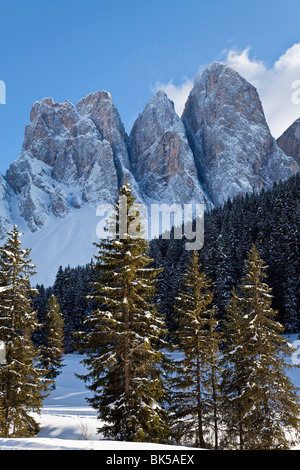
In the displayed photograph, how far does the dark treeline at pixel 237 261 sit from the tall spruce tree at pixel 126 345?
2601cm

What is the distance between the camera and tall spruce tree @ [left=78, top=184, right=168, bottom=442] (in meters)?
11.0

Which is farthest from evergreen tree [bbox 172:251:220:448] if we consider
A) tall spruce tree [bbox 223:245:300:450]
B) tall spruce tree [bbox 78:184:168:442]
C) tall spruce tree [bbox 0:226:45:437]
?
tall spruce tree [bbox 0:226:45:437]

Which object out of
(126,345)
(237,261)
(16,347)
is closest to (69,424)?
(16,347)

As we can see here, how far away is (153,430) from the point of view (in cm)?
1148

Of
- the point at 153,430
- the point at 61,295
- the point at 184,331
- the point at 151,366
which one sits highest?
the point at 61,295

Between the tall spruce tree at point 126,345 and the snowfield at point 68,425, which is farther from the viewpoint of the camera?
→ the tall spruce tree at point 126,345

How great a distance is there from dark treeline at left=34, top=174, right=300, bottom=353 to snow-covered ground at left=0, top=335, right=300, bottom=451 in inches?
259

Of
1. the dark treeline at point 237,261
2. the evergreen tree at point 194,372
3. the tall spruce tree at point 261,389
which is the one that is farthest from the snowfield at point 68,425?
the tall spruce tree at point 261,389

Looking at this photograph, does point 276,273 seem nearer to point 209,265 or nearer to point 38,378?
point 209,265

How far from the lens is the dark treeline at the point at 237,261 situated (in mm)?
43500

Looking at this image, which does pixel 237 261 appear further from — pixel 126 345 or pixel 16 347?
pixel 126 345

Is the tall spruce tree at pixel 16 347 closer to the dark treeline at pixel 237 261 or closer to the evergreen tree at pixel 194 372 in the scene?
the evergreen tree at pixel 194 372

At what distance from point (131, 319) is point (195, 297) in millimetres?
5090
